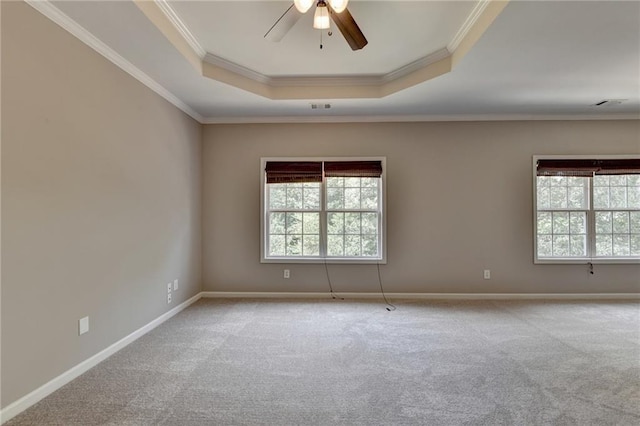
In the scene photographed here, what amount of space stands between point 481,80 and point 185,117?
3.51m

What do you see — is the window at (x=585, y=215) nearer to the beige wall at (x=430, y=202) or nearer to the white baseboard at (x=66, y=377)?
the beige wall at (x=430, y=202)

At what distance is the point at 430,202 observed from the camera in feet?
15.0

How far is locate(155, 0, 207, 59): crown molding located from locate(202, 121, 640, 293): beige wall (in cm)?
164

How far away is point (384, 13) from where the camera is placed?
2541 mm

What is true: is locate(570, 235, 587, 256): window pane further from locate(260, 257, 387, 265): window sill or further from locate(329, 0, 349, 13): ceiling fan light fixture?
locate(329, 0, 349, 13): ceiling fan light fixture

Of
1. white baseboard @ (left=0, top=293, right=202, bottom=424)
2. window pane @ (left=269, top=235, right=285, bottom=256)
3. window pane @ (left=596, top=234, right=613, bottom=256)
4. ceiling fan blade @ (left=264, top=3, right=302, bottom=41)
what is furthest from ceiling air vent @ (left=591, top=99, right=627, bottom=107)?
white baseboard @ (left=0, top=293, right=202, bottom=424)

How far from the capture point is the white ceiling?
232cm

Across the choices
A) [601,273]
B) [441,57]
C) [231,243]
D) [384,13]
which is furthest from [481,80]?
[231,243]

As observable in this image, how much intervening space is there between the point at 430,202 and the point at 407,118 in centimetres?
123

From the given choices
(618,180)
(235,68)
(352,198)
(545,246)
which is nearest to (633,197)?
(618,180)

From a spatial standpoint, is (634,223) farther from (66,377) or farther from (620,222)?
(66,377)

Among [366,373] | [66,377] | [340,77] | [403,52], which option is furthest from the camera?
[340,77]

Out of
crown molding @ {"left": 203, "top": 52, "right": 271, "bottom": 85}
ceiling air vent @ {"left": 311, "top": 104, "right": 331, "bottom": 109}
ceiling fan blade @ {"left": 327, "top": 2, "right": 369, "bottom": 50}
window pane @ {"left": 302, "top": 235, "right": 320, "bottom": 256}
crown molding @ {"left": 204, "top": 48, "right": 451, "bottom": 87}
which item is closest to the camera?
ceiling fan blade @ {"left": 327, "top": 2, "right": 369, "bottom": 50}

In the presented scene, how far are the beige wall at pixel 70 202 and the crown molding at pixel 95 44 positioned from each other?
5cm
